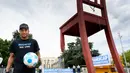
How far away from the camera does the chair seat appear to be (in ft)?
18.9

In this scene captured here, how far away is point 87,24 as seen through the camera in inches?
236

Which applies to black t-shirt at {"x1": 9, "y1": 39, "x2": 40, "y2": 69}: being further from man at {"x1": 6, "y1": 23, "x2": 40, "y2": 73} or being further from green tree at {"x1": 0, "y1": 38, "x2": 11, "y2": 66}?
green tree at {"x1": 0, "y1": 38, "x2": 11, "y2": 66}

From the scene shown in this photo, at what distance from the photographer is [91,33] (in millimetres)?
6684

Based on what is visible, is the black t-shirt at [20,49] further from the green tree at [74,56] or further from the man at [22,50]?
the green tree at [74,56]

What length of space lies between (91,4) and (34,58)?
14.7 feet

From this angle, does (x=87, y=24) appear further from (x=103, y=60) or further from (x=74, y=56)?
(x=74, y=56)

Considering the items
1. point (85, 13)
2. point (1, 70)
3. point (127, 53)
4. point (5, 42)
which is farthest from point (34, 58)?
point (127, 53)

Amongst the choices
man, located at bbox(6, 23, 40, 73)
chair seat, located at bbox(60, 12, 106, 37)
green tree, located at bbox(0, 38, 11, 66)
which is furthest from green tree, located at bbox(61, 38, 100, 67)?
man, located at bbox(6, 23, 40, 73)

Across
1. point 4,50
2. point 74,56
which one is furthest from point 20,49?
point 74,56

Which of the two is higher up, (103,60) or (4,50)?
(4,50)

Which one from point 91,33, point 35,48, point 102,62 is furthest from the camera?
point 102,62

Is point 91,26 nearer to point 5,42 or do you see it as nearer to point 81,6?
point 81,6

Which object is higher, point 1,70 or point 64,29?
point 64,29

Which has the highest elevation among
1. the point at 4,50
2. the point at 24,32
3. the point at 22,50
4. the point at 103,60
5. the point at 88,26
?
the point at 4,50
